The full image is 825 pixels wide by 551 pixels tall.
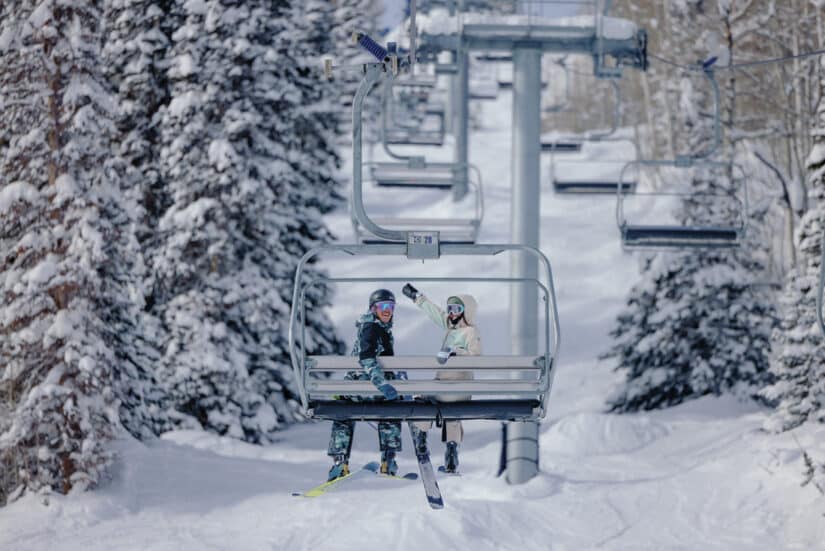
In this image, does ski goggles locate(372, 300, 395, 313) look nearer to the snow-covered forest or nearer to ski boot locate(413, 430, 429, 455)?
ski boot locate(413, 430, 429, 455)

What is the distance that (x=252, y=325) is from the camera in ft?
75.4

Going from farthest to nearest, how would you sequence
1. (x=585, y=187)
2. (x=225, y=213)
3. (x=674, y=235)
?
(x=225, y=213) → (x=585, y=187) → (x=674, y=235)

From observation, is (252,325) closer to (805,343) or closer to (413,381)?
(805,343)

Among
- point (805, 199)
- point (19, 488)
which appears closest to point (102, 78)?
point (19, 488)

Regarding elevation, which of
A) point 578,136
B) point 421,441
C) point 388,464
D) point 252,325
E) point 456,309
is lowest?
point 252,325

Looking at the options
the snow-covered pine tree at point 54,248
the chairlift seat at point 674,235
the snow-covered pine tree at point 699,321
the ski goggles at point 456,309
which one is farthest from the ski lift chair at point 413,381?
the snow-covered pine tree at point 699,321

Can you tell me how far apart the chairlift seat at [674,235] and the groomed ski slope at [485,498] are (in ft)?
10.8

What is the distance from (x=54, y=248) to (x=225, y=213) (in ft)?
17.0

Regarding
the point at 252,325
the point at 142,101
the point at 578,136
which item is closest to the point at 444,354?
the point at 252,325

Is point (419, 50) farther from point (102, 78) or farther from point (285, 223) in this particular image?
point (285, 223)

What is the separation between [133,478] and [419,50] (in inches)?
286

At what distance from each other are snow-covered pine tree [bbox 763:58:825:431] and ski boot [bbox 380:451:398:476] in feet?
32.8

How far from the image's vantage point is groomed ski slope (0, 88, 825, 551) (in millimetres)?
16562

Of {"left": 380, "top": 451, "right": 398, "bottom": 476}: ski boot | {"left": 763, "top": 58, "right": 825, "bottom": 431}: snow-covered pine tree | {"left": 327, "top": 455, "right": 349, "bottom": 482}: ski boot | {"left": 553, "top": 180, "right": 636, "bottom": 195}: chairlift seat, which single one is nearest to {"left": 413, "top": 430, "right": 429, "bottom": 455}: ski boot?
{"left": 380, "top": 451, "right": 398, "bottom": 476}: ski boot
